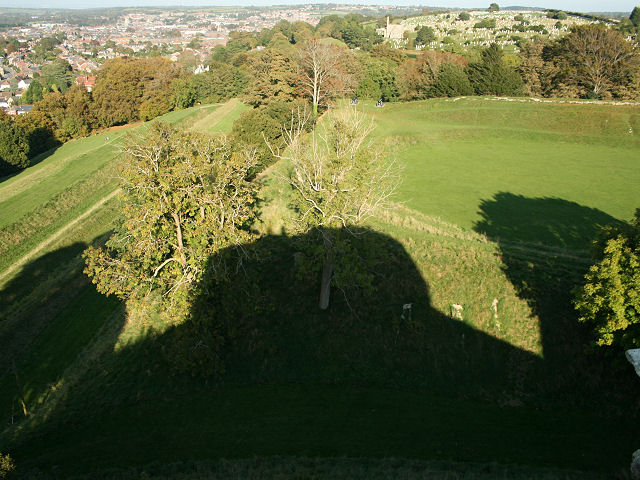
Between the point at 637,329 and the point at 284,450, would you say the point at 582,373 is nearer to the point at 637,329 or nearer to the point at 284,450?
the point at 637,329

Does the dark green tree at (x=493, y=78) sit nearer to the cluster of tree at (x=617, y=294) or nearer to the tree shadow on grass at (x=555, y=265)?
the tree shadow on grass at (x=555, y=265)

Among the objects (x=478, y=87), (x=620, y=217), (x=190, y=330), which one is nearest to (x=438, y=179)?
(x=620, y=217)

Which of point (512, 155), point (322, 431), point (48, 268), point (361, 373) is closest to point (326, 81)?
point (512, 155)

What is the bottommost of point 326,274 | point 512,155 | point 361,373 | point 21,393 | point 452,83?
point 21,393

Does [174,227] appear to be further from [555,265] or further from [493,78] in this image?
[493,78]

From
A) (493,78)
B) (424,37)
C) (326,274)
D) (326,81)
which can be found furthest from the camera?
(424,37)

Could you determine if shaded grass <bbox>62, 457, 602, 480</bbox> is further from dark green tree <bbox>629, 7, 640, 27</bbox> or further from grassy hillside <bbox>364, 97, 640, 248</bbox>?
dark green tree <bbox>629, 7, 640, 27</bbox>
